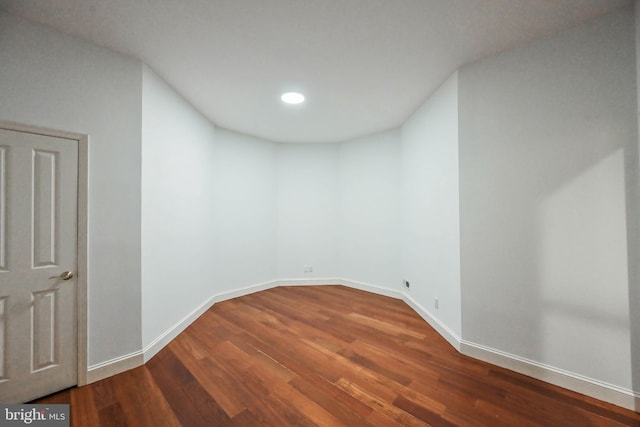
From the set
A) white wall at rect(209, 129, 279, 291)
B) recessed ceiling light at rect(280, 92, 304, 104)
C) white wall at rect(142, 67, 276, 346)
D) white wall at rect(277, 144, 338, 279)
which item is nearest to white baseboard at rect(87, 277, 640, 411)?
white wall at rect(142, 67, 276, 346)

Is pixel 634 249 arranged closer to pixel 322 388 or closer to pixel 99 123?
pixel 322 388

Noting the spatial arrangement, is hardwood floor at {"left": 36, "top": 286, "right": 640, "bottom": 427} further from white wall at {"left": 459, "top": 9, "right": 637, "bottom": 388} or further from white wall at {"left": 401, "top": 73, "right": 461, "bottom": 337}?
white wall at {"left": 401, "top": 73, "right": 461, "bottom": 337}

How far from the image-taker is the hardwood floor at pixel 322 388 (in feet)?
5.29

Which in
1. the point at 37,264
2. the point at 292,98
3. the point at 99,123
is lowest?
the point at 37,264

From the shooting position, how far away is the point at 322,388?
1.89m

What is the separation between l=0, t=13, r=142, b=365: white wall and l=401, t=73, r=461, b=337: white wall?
2998 millimetres

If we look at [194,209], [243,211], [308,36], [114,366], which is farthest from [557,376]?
[243,211]

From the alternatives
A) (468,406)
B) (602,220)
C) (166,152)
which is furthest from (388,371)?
(166,152)

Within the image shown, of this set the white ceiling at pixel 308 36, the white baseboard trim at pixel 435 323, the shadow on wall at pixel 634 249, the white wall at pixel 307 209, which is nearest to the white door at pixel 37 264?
the white ceiling at pixel 308 36

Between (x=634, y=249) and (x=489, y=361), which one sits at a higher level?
(x=634, y=249)

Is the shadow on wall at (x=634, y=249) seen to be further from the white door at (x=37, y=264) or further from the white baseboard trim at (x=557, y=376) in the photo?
the white door at (x=37, y=264)

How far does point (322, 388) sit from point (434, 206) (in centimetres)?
221

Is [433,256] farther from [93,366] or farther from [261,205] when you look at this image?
[93,366]

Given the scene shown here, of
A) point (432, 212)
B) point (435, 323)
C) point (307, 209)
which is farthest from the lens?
point (307, 209)
